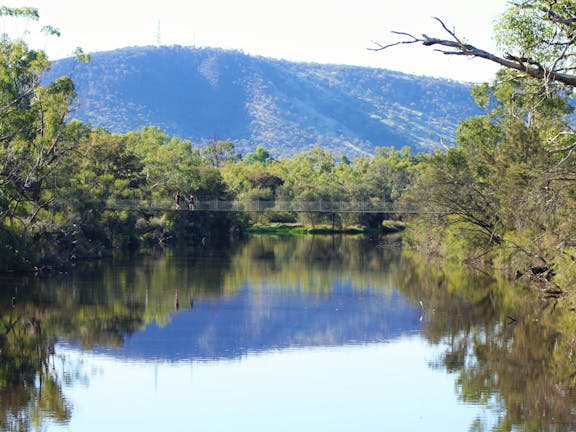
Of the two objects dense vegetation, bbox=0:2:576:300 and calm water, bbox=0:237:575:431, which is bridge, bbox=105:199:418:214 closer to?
dense vegetation, bbox=0:2:576:300

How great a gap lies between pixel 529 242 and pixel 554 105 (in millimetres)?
9015

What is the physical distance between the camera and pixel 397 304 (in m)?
33.5

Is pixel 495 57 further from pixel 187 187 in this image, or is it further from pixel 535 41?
pixel 187 187

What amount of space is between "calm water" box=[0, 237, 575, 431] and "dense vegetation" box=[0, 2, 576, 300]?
2548 mm

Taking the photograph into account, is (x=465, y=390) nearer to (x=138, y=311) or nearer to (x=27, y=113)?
(x=138, y=311)

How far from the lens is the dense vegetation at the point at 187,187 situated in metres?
30.3

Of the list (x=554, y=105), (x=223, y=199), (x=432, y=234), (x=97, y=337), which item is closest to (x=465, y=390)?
(x=97, y=337)

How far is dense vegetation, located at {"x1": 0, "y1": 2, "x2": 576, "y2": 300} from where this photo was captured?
3033cm

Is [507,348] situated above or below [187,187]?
below

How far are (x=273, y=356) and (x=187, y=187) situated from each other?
48.6m

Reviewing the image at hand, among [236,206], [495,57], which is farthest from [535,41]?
[236,206]

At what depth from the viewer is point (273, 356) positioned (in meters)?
24.2

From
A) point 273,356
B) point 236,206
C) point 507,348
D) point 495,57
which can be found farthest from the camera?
point 236,206

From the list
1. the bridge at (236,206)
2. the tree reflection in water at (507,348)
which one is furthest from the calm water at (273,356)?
the bridge at (236,206)
